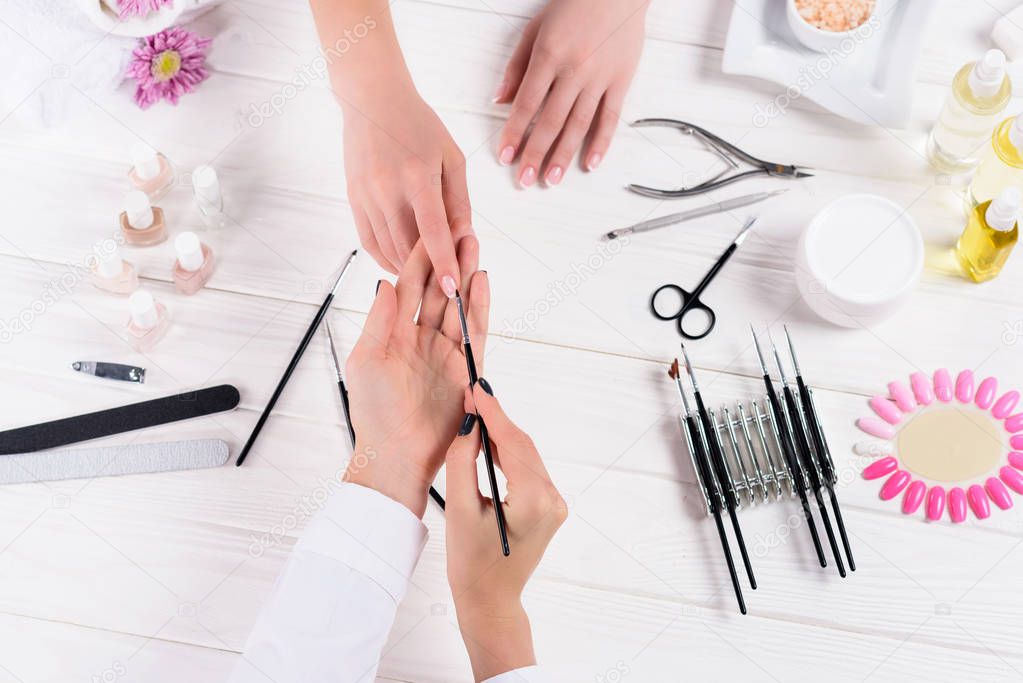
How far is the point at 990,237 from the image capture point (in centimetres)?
104

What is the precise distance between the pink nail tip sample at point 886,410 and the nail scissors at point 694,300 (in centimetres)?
22

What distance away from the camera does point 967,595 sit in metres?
1.01

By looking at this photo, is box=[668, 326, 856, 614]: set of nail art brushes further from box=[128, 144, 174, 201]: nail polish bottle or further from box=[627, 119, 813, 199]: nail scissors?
box=[128, 144, 174, 201]: nail polish bottle

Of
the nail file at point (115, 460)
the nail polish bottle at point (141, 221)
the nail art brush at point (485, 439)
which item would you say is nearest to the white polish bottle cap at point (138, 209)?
the nail polish bottle at point (141, 221)

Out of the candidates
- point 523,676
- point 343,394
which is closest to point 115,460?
point 343,394

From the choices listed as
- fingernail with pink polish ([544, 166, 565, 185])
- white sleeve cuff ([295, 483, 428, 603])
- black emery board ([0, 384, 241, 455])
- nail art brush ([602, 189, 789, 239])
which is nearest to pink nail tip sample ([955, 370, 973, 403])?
nail art brush ([602, 189, 789, 239])

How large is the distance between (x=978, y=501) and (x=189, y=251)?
0.97 metres

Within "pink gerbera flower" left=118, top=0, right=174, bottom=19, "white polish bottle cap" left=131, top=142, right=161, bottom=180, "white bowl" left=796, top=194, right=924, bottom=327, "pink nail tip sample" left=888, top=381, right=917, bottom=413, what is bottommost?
"pink nail tip sample" left=888, top=381, right=917, bottom=413

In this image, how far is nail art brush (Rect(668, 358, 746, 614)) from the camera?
3.22ft

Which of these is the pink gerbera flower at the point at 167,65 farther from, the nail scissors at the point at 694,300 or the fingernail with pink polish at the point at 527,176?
the nail scissors at the point at 694,300

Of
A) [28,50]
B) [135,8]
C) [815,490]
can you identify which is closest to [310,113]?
[135,8]

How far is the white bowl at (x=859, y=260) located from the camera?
103 cm

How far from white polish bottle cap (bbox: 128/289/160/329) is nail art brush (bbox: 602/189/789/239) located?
0.55 meters
